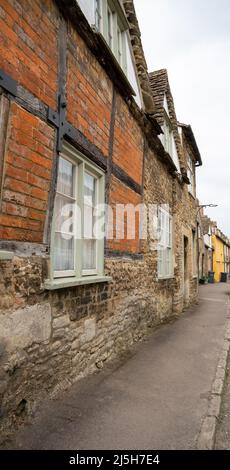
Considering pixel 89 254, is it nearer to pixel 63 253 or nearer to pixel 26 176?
pixel 63 253

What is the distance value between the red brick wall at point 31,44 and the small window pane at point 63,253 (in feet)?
5.04

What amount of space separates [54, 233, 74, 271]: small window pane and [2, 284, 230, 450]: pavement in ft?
4.79

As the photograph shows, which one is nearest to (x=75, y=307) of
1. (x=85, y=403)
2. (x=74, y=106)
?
(x=85, y=403)

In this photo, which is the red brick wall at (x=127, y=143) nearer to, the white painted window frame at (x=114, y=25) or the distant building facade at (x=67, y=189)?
the distant building facade at (x=67, y=189)

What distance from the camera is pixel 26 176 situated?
3031 mm

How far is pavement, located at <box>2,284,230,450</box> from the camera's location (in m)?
2.84

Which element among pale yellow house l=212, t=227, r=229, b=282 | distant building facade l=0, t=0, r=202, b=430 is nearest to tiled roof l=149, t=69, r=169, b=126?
distant building facade l=0, t=0, r=202, b=430

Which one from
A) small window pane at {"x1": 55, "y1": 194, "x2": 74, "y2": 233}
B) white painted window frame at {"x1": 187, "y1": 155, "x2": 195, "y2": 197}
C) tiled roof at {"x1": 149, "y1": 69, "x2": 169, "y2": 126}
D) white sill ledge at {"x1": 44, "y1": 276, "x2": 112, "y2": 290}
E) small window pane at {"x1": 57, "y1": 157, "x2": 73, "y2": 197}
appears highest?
tiled roof at {"x1": 149, "y1": 69, "x2": 169, "y2": 126}

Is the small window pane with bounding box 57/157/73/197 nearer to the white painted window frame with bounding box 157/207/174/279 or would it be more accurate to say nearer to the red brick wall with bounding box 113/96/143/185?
the red brick wall with bounding box 113/96/143/185

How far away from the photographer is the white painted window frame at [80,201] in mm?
3820

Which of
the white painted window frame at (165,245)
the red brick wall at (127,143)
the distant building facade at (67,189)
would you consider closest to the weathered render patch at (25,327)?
the distant building facade at (67,189)

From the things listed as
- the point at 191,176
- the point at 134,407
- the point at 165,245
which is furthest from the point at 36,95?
the point at 191,176

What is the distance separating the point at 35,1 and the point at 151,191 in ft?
16.4

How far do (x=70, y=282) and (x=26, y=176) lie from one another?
4.33ft
